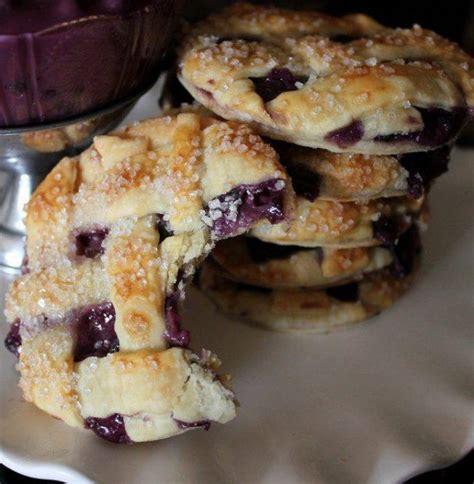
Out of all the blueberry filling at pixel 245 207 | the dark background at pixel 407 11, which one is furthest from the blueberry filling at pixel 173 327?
the dark background at pixel 407 11

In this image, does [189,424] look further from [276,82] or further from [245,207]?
[276,82]

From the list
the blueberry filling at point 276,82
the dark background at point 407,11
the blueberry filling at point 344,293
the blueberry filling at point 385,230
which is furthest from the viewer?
the dark background at point 407,11

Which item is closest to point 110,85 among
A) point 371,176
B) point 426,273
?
point 371,176

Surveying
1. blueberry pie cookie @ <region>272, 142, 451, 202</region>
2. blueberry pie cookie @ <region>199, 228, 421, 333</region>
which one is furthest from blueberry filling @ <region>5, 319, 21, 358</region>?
blueberry pie cookie @ <region>272, 142, 451, 202</region>

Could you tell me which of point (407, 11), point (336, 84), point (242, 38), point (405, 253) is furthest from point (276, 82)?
point (407, 11)

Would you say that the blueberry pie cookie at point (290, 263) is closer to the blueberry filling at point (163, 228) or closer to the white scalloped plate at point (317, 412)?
the white scalloped plate at point (317, 412)

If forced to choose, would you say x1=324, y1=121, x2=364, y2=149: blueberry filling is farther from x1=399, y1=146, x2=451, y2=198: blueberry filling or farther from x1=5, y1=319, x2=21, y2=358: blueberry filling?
x1=5, y1=319, x2=21, y2=358: blueberry filling

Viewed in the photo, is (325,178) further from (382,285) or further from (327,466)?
(327,466)

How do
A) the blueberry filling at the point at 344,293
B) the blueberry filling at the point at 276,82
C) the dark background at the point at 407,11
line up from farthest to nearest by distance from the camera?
the dark background at the point at 407,11 → the blueberry filling at the point at 344,293 → the blueberry filling at the point at 276,82
